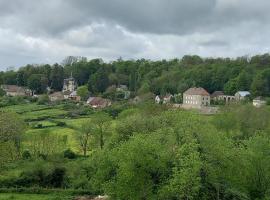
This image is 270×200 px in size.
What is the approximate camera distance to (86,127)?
64500 millimetres

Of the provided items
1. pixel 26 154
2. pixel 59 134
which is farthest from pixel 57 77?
pixel 26 154

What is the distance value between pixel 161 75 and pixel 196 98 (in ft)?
91.2

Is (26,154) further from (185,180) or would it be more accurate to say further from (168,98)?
(168,98)

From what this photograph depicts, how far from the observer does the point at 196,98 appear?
125 m

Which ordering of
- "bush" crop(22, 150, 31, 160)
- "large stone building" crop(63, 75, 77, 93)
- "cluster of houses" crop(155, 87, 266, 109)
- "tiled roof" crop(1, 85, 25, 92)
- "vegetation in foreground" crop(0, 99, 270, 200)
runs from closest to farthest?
"vegetation in foreground" crop(0, 99, 270, 200) → "bush" crop(22, 150, 31, 160) → "cluster of houses" crop(155, 87, 266, 109) → "tiled roof" crop(1, 85, 25, 92) → "large stone building" crop(63, 75, 77, 93)

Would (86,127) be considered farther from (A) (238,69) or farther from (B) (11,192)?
(A) (238,69)

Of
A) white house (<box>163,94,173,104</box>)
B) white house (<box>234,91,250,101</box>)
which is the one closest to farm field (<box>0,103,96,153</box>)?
white house (<box>163,94,173,104</box>)

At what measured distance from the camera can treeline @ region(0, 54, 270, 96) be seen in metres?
130

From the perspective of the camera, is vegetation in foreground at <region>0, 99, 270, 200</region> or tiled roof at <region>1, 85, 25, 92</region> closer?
vegetation in foreground at <region>0, 99, 270, 200</region>

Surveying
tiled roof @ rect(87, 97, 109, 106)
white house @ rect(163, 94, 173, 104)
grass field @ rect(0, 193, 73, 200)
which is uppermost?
white house @ rect(163, 94, 173, 104)

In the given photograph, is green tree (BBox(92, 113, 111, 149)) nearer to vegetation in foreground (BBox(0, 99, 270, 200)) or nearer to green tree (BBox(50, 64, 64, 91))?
vegetation in foreground (BBox(0, 99, 270, 200))

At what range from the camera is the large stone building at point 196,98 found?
125 m

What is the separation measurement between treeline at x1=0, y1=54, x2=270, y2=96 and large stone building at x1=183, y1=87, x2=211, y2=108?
300 inches

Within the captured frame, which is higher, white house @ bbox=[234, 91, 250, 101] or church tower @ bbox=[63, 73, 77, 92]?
church tower @ bbox=[63, 73, 77, 92]
